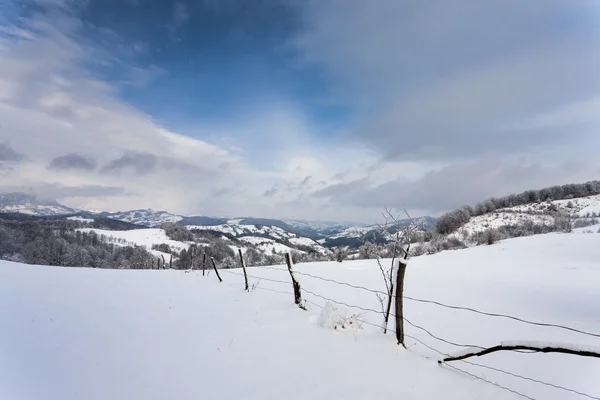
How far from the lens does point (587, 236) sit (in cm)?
2497

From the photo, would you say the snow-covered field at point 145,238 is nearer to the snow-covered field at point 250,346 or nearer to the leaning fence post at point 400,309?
the snow-covered field at point 250,346

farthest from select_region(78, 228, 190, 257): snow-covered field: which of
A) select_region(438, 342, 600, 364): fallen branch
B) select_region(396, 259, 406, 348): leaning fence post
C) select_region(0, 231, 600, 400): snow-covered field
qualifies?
select_region(438, 342, 600, 364): fallen branch

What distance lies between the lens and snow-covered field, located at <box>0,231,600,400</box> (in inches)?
147

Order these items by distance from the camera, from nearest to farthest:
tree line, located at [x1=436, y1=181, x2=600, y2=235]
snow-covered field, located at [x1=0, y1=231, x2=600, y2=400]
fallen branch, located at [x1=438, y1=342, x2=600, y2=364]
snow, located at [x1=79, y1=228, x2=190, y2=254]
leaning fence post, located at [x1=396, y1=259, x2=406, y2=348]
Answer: fallen branch, located at [x1=438, y1=342, x2=600, y2=364] → snow-covered field, located at [x1=0, y1=231, x2=600, y2=400] → leaning fence post, located at [x1=396, y1=259, x2=406, y2=348] → tree line, located at [x1=436, y1=181, x2=600, y2=235] → snow, located at [x1=79, y1=228, x2=190, y2=254]

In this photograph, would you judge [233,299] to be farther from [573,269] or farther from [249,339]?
[573,269]

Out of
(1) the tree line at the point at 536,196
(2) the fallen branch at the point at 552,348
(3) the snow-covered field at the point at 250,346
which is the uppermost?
(1) the tree line at the point at 536,196

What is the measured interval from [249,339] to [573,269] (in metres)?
19.3

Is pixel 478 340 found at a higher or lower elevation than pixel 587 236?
lower

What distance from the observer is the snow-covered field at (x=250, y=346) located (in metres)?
3.73

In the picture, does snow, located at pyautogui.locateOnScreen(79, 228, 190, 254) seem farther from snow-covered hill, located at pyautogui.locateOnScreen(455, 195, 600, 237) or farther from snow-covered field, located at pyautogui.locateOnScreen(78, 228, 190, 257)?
snow-covered hill, located at pyautogui.locateOnScreen(455, 195, 600, 237)

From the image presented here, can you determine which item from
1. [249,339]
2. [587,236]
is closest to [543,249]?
[587,236]

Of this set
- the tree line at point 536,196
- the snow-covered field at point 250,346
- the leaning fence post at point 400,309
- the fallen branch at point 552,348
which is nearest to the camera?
the fallen branch at point 552,348

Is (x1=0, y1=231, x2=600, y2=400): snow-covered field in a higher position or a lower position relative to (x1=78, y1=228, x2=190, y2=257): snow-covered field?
lower

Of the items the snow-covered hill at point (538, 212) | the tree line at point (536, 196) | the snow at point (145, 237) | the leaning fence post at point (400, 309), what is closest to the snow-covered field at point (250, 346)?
the leaning fence post at point (400, 309)
